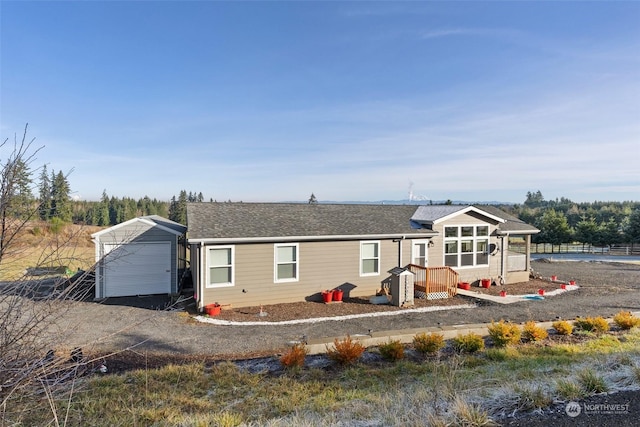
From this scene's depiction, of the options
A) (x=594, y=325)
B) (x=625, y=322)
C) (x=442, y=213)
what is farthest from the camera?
(x=442, y=213)

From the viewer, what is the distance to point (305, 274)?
13789 mm

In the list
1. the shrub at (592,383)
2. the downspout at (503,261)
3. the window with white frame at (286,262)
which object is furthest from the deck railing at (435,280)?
the shrub at (592,383)

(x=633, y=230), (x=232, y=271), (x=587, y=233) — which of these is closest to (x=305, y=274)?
(x=232, y=271)

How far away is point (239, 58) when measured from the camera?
1622cm

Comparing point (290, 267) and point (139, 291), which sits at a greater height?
point (290, 267)

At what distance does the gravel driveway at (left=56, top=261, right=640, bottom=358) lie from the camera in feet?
28.1

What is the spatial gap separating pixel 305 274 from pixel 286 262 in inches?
36.0

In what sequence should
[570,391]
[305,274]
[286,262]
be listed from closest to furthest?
[570,391] < [286,262] < [305,274]

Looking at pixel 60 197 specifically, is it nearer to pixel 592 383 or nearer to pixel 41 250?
pixel 41 250

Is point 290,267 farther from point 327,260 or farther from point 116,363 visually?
point 116,363

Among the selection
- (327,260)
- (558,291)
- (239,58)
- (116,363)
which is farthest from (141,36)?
(558,291)

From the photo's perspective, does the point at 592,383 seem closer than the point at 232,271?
Yes

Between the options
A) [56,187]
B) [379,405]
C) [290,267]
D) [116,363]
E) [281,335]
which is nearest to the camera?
[56,187]

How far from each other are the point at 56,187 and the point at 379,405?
434 cm
